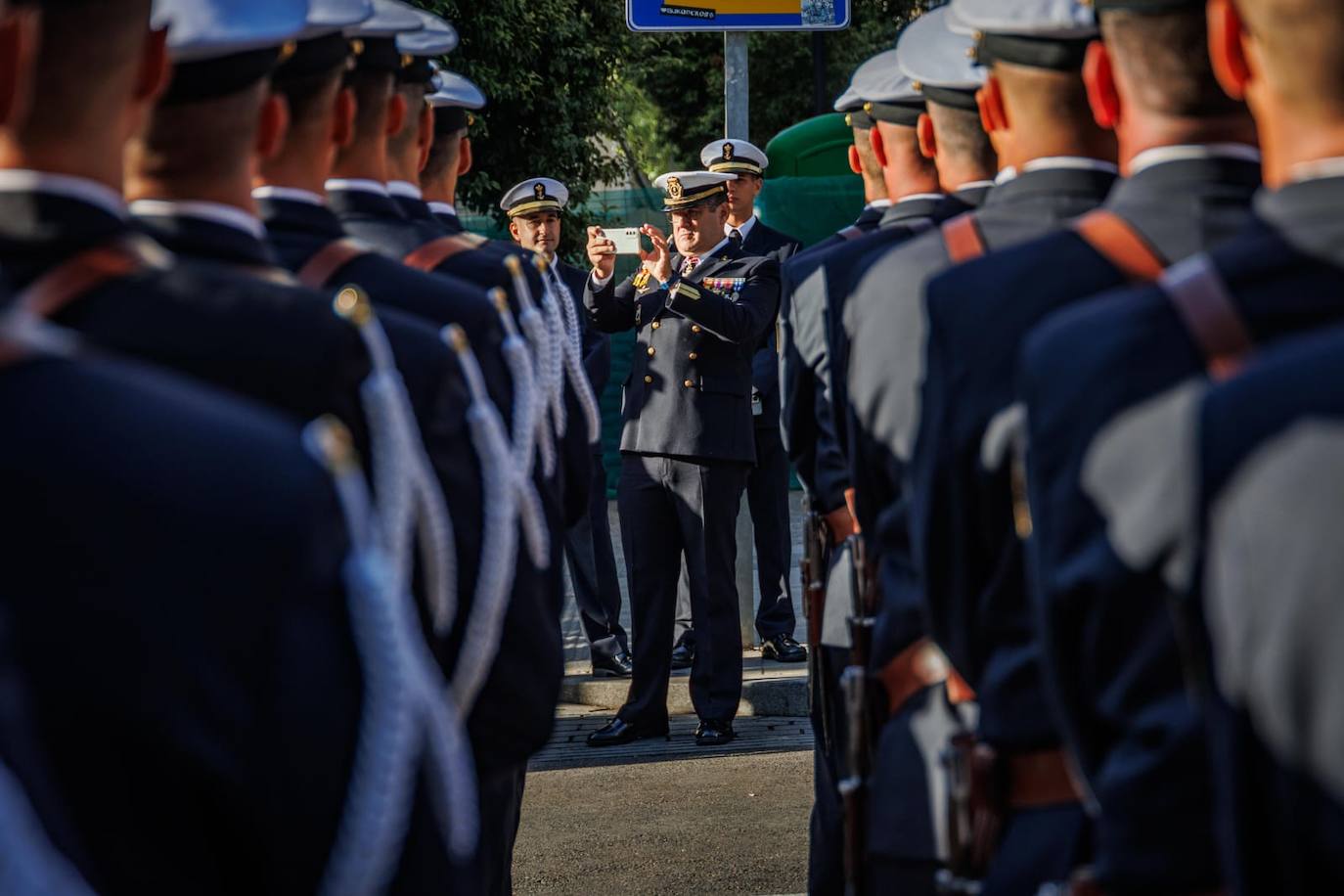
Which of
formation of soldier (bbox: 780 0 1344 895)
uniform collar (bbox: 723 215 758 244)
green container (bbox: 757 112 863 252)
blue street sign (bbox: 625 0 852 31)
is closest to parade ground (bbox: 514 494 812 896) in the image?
formation of soldier (bbox: 780 0 1344 895)

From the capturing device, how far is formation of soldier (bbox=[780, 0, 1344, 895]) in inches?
54.4

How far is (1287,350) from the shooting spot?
139cm

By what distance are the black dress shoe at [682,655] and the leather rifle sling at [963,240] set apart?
194 inches

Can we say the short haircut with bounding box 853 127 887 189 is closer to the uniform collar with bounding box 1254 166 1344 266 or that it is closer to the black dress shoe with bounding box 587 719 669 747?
the black dress shoe with bounding box 587 719 669 747

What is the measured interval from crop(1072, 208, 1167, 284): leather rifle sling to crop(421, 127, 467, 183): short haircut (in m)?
3.09

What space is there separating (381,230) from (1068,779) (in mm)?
1912

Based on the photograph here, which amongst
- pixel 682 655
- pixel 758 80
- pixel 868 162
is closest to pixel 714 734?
pixel 682 655

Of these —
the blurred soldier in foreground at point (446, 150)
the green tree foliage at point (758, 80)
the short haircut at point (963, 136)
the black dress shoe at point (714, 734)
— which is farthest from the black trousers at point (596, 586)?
the green tree foliage at point (758, 80)

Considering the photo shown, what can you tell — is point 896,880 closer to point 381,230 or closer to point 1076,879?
point 1076,879

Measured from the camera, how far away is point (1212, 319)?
64.2 inches

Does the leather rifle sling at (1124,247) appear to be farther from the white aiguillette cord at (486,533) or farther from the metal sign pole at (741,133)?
the metal sign pole at (741,133)

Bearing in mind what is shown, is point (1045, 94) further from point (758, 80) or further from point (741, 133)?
point (758, 80)

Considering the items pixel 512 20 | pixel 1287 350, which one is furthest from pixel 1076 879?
pixel 512 20

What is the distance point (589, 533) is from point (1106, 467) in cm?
643
